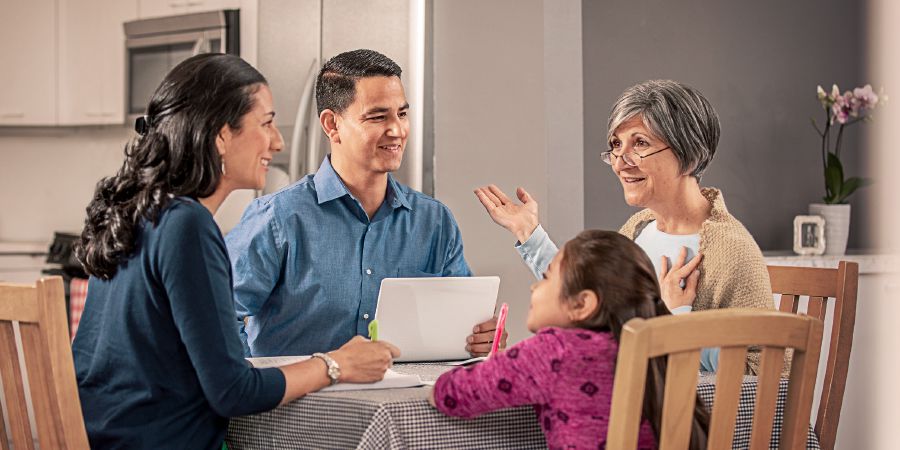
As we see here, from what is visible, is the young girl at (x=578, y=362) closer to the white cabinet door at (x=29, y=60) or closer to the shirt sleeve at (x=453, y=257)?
the shirt sleeve at (x=453, y=257)

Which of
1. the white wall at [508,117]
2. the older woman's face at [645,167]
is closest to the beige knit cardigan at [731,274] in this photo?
the older woman's face at [645,167]

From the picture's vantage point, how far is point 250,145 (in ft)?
5.60

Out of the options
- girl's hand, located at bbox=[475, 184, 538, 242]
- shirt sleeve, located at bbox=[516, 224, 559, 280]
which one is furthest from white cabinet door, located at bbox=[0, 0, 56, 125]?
shirt sleeve, located at bbox=[516, 224, 559, 280]

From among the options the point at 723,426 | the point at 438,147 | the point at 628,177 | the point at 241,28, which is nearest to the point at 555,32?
the point at 438,147

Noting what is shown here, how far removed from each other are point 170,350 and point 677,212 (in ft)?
3.63

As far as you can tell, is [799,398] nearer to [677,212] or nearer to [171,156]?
[677,212]

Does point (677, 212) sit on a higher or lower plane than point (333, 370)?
higher

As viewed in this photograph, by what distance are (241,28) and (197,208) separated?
2546mm

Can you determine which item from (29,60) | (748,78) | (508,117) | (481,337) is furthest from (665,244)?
(29,60)

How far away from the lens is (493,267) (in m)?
3.27

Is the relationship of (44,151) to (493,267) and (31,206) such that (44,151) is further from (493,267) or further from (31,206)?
(493,267)

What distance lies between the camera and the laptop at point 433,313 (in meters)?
1.81

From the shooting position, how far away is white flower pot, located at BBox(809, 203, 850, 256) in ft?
12.5

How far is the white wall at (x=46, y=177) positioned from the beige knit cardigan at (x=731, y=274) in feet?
11.4
